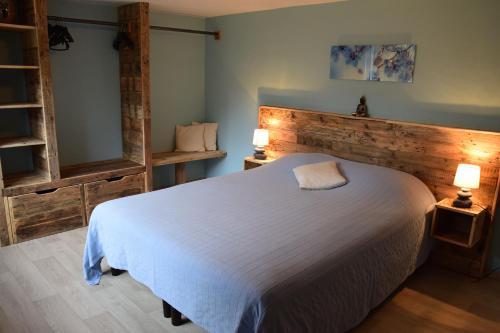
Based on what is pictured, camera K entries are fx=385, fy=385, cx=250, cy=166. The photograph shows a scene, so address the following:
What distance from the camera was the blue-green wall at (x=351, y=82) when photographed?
8.67 ft

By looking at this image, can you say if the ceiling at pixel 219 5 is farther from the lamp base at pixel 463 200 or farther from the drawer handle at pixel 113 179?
the lamp base at pixel 463 200

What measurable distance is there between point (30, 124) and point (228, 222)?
2.33m

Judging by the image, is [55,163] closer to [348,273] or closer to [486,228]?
[348,273]

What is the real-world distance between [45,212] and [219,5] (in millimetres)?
2416

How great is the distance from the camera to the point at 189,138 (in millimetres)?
4504

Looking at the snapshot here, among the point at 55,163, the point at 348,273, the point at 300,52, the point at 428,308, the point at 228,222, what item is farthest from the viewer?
the point at 300,52

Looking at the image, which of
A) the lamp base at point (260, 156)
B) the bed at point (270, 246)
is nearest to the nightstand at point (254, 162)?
the lamp base at point (260, 156)

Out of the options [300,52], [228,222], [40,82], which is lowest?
[228,222]

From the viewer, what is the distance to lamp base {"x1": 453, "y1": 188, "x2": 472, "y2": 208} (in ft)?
8.56

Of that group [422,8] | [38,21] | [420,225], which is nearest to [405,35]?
[422,8]

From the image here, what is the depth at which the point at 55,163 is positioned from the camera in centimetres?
326

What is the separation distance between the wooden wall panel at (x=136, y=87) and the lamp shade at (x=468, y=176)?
2.75m

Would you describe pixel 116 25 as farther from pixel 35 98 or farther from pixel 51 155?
pixel 51 155

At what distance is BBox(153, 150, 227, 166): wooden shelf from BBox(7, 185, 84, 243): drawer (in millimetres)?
889
